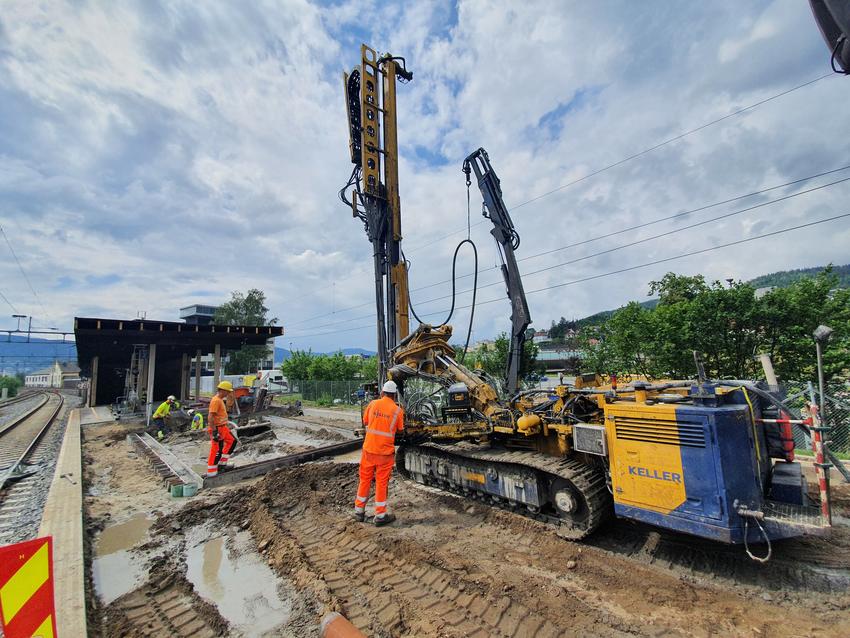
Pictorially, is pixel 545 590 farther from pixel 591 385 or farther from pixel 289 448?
pixel 289 448

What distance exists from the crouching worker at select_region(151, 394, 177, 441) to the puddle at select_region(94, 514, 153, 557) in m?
8.73

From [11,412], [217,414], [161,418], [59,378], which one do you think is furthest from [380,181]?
[59,378]

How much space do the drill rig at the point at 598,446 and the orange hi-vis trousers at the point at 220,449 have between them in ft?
11.0

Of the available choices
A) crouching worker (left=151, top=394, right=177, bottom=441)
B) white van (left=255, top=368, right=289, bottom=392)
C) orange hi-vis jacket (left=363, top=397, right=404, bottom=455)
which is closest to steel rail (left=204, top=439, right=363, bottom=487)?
orange hi-vis jacket (left=363, top=397, right=404, bottom=455)

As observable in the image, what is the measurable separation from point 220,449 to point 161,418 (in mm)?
10046

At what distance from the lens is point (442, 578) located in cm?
383

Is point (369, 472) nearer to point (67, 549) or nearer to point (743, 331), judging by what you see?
point (67, 549)

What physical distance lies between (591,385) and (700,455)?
2803mm

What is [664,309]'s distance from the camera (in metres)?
13.4

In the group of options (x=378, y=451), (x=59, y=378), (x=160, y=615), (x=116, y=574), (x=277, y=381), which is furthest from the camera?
(x=59, y=378)

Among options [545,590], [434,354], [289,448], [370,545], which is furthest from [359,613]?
[289,448]

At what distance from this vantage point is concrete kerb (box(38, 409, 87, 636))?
10.4ft

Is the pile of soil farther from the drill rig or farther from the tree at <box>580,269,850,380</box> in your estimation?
the tree at <box>580,269,850,380</box>

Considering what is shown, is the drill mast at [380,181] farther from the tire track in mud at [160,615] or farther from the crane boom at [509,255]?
the tire track in mud at [160,615]
